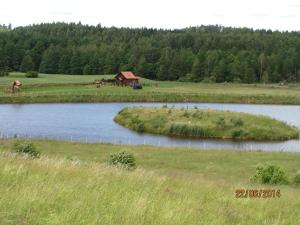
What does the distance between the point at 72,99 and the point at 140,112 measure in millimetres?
32893

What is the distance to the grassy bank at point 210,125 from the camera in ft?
224

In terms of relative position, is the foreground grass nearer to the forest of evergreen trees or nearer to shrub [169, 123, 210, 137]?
shrub [169, 123, 210, 137]

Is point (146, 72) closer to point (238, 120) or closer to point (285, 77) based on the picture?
point (285, 77)

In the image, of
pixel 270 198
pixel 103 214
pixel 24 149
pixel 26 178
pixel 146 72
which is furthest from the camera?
pixel 146 72

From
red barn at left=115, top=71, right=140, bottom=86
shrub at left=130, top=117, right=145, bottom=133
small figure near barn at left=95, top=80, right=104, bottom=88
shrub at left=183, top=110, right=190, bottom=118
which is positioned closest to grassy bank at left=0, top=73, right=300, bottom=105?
small figure near barn at left=95, top=80, right=104, bottom=88

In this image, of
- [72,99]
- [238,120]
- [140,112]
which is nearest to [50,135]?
[140,112]

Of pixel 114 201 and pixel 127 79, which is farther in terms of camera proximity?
pixel 127 79

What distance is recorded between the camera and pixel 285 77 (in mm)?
177750

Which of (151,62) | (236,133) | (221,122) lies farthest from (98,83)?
(236,133)

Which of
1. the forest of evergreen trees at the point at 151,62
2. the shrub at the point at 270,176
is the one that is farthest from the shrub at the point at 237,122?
the forest of evergreen trees at the point at 151,62

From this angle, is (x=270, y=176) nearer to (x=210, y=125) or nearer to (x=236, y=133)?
(x=236, y=133)

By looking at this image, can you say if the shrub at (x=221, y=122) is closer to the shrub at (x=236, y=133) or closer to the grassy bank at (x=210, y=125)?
the grassy bank at (x=210, y=125)

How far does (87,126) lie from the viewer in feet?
232

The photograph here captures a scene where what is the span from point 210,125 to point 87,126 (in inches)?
674
